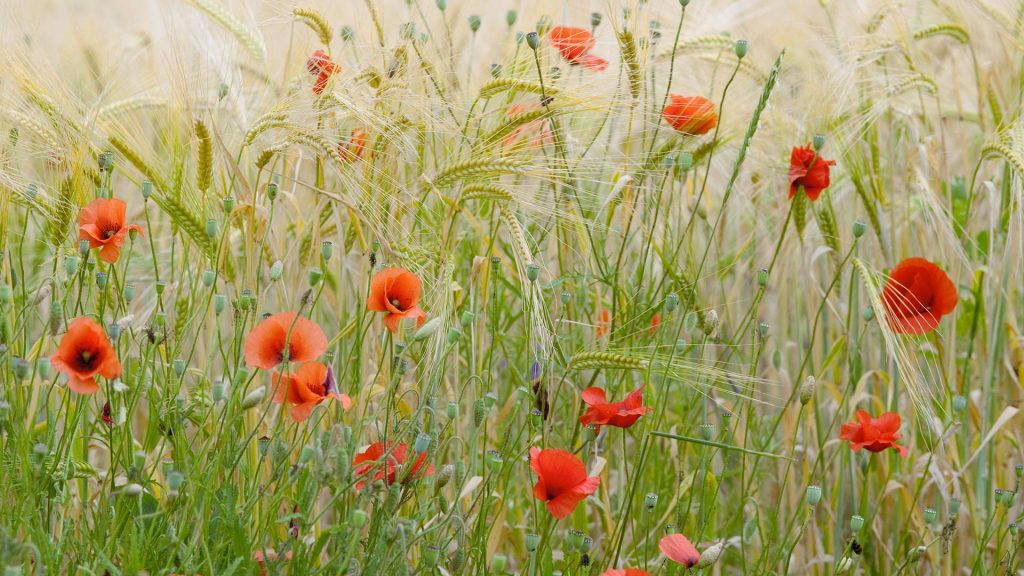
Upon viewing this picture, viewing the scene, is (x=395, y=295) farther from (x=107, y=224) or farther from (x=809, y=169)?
(x=809, y=169)

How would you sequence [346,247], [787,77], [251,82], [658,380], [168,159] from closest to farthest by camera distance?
[168,159] < [346,247] < [658,380] < [251,82] < [787,77]

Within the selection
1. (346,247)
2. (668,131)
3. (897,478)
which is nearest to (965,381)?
(897,478)

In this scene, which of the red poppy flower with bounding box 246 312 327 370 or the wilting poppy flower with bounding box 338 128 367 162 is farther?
the wilting poppy flower with bounding box 338 128 367 162

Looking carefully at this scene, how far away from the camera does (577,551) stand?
1.49 meters

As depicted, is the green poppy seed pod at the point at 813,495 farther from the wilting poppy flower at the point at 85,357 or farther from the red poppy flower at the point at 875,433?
the wilting poppy flower at the point at 85,357

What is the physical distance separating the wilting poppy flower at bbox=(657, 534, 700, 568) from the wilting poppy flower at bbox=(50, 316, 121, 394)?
0.65 meters

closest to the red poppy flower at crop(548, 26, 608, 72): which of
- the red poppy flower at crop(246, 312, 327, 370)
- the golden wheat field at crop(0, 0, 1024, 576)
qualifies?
the golden wheat field at crop(0, 0, 1024, 576)

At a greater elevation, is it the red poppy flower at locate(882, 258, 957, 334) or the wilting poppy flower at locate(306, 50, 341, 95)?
the wilting poppy flower at locate(306, 50, 341, 95)

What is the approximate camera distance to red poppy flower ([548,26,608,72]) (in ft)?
5.50

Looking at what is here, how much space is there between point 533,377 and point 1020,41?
3.97ft

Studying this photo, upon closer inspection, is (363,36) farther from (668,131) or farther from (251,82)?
(668,131)

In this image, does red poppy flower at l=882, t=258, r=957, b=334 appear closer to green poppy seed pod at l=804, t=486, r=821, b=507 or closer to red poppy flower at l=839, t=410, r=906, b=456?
red poppy flower at l=839, t=410, r=906, b=456

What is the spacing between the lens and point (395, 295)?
1376 mm

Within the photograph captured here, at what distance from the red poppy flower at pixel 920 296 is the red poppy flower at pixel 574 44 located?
21.6 inches
